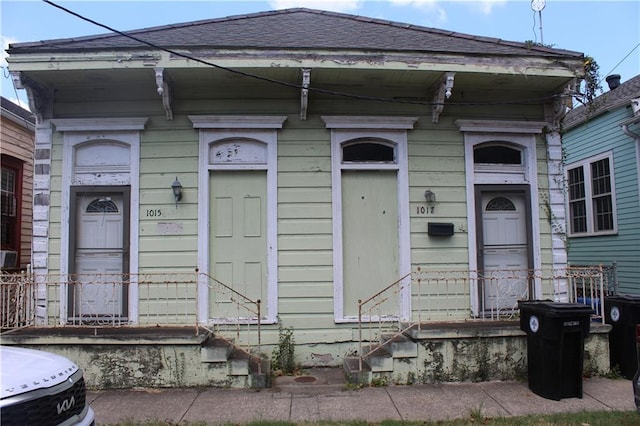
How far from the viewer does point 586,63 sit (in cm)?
682

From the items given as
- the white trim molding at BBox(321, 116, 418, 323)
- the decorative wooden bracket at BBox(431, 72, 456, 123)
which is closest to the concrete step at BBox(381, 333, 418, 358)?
the white trim molding at BBox(321, 116, 418, 323)

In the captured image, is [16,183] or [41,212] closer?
[41,212]

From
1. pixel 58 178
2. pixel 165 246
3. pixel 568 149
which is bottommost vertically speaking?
pixel 165 246

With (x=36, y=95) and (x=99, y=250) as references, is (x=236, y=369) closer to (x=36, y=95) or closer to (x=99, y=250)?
(x=99, y=250)

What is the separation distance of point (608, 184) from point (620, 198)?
2.20ft

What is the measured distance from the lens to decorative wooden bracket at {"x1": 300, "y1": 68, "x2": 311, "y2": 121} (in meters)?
6.45

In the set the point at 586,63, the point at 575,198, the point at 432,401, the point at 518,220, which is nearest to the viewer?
the point at 432,401

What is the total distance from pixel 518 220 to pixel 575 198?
6.62 meters

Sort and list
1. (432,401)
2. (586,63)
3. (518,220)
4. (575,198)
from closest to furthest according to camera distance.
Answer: (432,401), (586,63), (518,220), (575,198)

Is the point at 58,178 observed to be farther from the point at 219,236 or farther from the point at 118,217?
the point at 219,236

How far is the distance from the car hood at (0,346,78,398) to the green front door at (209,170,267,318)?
3598 millimetres

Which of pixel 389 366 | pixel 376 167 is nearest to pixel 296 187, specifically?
pixel 376 167

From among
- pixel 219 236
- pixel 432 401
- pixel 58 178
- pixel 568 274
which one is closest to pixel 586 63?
pixel 568 274

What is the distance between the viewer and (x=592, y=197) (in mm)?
11867
